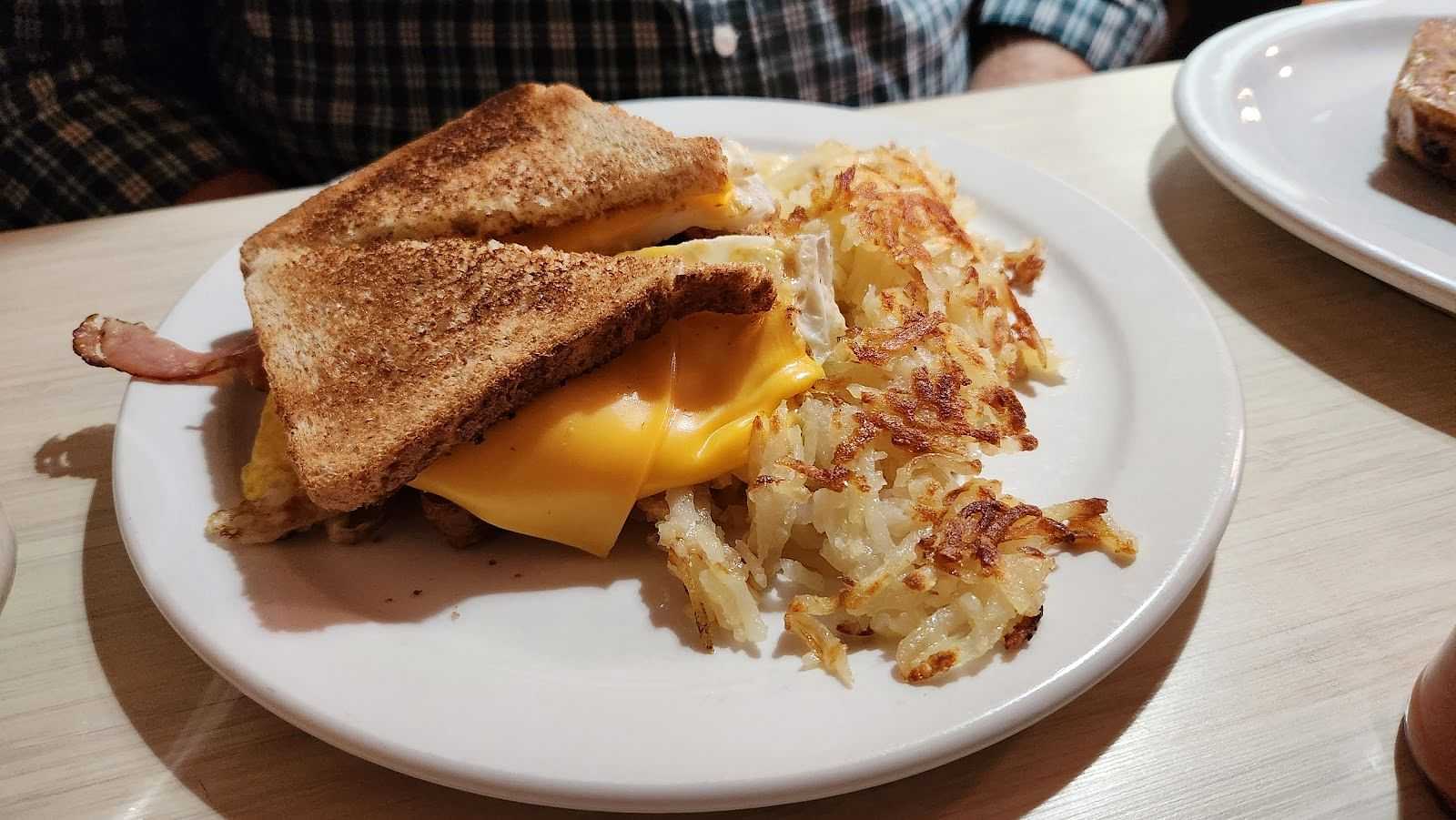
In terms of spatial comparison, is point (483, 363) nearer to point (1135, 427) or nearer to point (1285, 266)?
point (1135, 427)

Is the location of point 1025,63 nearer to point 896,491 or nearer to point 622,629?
point 896,491

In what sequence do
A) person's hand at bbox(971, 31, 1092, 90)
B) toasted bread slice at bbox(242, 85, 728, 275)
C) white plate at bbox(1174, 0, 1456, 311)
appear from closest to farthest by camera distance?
toasted bread slice at bbox(242, 85, 728, 275) < white plate at bbox(1174, 0, 1456, 311) < person's hand at bbox(971, 31, 1092, 90)

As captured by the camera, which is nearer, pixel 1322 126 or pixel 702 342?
pixel 702 342

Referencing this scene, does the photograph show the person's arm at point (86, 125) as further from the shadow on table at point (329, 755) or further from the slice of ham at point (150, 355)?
the shadow on table at point (329, 755)

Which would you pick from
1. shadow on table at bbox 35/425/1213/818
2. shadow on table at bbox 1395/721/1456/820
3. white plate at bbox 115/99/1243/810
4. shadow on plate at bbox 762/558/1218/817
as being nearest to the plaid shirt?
white plate at bbox 115/99/1243/810

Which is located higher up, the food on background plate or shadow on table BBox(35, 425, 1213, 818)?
the food on background plate

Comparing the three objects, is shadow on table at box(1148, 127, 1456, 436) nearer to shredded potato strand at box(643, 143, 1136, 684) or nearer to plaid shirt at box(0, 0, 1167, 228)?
shredded potato strand at box(643, 143, 1136, 684)

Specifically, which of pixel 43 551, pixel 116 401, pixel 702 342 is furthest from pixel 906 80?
pixel 43 551
